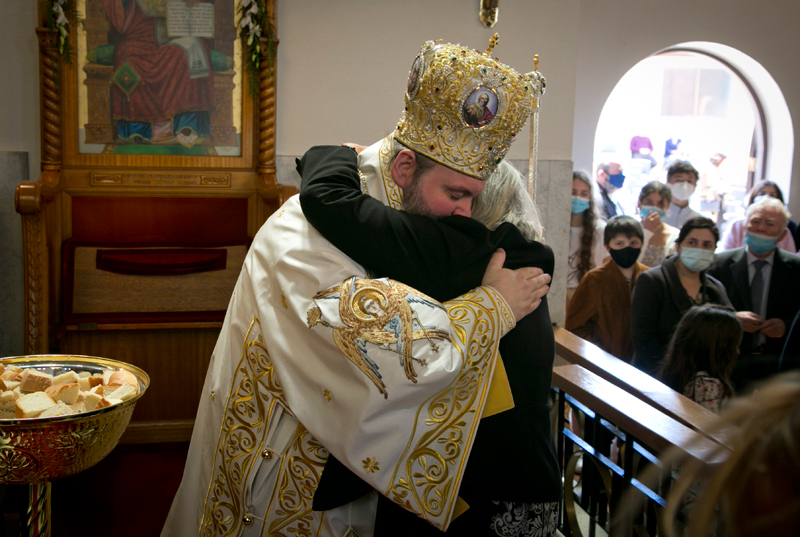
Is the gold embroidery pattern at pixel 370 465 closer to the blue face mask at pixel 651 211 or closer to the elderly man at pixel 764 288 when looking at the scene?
the elderly man at pixel 764 288

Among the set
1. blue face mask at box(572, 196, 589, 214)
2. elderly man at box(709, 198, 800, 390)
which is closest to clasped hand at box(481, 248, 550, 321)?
elderly man at box(709, 198, 800, 390)

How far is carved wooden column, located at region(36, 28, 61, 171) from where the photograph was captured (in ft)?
10.2

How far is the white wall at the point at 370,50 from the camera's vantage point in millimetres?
3518

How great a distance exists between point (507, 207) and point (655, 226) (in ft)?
15.4

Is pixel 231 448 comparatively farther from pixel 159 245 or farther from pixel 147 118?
pixel 147 118

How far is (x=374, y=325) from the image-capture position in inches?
53.9

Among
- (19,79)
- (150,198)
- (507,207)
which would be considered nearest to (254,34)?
(150,198)

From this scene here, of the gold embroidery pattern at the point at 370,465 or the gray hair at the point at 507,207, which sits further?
the gray hair at the point at 507,207

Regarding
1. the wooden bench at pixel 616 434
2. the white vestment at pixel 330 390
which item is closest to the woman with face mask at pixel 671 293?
the wooden bench at pixel 616 434

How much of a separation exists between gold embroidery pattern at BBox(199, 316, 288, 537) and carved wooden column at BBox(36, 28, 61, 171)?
2211 millimetres

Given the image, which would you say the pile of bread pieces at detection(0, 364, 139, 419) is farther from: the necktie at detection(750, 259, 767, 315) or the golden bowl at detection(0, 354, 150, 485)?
the necktie at detection(750, 259, 767, 315)

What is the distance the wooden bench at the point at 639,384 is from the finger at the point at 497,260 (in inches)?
27.6

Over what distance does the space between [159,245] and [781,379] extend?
10.7 feet

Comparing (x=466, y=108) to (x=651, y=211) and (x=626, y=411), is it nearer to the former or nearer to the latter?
(x=626, y=411)
